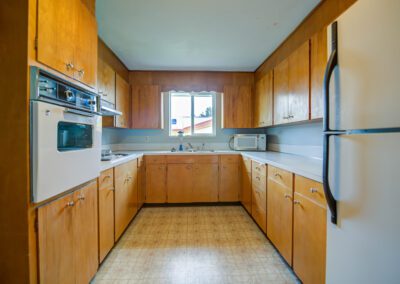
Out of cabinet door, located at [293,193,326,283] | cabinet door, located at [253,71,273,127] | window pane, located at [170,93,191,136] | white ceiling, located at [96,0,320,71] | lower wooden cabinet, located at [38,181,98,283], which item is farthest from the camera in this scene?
window pane, located at [170,93,191,136]

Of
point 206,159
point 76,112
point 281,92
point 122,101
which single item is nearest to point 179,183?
point 206,159

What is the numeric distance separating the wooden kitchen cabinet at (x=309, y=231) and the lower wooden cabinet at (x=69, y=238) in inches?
59.0

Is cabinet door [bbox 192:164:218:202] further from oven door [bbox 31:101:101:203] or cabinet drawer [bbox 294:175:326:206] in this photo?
oven door [bbox 31:101:101:203]

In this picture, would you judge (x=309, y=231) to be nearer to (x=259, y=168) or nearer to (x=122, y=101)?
(x=259, y=168)

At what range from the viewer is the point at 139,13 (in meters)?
1.93

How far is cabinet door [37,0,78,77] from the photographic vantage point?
0.93 m

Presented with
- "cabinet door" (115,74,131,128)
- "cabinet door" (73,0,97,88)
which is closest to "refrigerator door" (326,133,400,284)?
"cabinet door" (73,0,97,88)

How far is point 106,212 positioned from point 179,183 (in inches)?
61.3

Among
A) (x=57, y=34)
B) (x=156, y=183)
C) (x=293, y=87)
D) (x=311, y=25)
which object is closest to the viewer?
(x=57, y=34)

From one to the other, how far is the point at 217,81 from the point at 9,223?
3.32 metres

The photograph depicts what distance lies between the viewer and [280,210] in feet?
5.99

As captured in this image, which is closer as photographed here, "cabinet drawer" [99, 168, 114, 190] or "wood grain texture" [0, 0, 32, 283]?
"wood grain texture" [0, 0, 32, 283]

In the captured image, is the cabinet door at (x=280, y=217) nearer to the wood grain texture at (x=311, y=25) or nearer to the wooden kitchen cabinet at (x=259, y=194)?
the wooden kitchen cabinet at (x=259, y=194)

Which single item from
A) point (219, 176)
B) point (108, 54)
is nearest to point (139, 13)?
point (108, 54)
